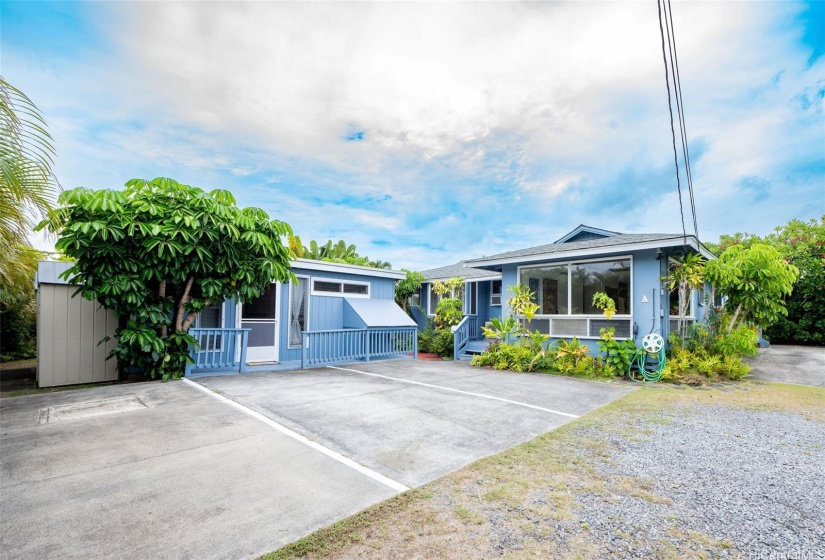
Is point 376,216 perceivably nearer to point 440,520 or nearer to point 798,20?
point 798,20

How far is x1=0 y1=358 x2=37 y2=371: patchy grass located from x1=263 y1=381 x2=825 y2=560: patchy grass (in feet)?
37.7

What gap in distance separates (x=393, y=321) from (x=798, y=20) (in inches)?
454

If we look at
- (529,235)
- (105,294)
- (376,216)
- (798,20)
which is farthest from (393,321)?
(529,235)

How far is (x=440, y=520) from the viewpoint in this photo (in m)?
2.30

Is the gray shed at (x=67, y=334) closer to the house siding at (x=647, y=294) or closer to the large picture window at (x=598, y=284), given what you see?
the large picture window at (x=598, y=284)

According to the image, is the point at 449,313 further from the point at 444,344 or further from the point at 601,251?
the point at 601,251

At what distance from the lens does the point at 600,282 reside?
30.6 feet

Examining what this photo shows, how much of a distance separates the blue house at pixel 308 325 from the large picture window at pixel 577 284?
389 cm

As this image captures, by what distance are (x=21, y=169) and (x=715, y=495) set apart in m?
6.60

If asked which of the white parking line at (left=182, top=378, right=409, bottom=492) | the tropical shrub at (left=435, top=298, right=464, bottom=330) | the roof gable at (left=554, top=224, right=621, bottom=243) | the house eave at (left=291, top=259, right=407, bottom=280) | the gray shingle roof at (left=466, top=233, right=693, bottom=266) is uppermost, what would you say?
the roof gable at (left=554, top=224, right=621, bottom=243)

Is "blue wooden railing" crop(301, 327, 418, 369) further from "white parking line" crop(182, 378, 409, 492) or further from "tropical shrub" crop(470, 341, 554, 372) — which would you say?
"white parking line" crop(182, 378, 409, 492)

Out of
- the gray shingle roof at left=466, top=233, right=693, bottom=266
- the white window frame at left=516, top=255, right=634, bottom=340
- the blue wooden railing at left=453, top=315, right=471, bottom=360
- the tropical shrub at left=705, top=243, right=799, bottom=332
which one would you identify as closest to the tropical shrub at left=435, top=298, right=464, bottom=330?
the blue wooden railing at left=453, top=315, right=471, bottom=360

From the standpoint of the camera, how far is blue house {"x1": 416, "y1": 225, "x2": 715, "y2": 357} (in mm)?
8469

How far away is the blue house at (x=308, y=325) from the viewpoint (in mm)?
7969
